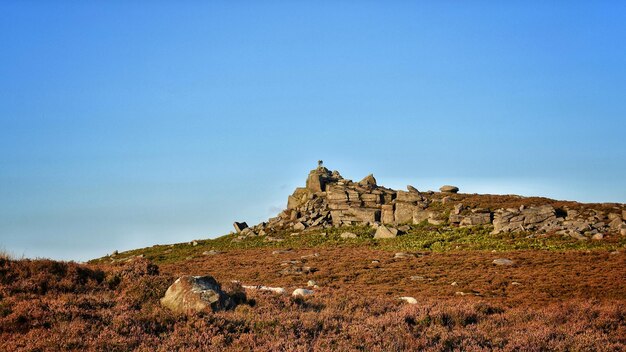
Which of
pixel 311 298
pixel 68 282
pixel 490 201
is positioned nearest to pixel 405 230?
pixel 490 201

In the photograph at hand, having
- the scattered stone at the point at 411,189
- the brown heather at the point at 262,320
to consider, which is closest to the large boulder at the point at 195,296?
the brown heather at the point at 262,320

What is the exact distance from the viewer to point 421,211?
65188mm

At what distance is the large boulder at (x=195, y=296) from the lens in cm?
1496

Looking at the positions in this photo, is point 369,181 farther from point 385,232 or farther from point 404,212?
point 385,232

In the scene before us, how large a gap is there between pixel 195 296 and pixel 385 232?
4508 centimetres

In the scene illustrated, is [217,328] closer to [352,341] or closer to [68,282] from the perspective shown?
[352,341]

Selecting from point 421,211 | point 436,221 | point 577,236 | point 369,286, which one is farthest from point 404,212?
point 369,286

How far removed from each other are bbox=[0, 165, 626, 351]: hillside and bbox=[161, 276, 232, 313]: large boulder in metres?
0.11

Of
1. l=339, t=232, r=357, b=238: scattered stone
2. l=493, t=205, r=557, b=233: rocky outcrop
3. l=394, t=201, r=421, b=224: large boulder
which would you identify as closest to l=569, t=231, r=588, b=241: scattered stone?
l=493, t=205, r=557, b=233: rocky outcrop

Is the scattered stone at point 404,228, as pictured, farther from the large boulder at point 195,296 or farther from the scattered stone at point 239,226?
the large boulder at point 195,296

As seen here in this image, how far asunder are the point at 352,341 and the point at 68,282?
1087 centimetres

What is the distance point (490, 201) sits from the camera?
6550 cm

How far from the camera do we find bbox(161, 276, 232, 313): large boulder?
589 inches

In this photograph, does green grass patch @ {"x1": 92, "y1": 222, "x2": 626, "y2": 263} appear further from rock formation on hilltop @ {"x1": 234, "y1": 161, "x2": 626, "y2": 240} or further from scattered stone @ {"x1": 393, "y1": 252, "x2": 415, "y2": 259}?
scattered stone @ {"x1": 393, "y1": 252, "x2": 415, "y2": 259}
